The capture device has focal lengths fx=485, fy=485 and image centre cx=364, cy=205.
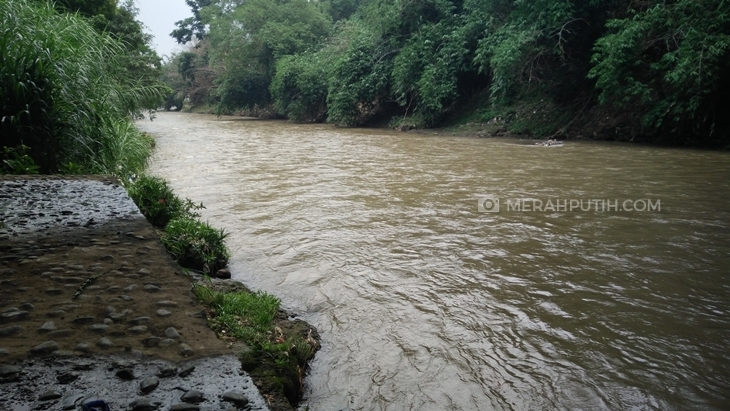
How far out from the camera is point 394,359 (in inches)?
115

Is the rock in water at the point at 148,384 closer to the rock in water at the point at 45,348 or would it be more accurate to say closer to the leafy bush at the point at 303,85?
the rock in water at the point at 45,348

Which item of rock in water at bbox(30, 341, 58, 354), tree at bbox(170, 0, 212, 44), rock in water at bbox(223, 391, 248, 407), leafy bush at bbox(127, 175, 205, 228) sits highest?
tree at bbox(170, 0, 212, 44)

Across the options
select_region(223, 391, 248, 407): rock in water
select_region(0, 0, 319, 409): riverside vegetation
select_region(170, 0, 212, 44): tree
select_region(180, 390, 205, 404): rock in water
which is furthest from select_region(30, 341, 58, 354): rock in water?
select_region(170, 0, 212, 44): tree

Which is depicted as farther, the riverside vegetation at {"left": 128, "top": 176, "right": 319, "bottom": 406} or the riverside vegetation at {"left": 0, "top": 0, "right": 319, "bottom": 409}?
the riverside vegetation at {"left": 0, "top": 0, "right": 319, "bottom": 409}

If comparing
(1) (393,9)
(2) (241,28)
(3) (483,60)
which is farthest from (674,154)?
(2) (241,28)

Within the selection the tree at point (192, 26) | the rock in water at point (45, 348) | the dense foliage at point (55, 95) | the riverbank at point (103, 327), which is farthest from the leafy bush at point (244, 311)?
the tree at point (192, 26)

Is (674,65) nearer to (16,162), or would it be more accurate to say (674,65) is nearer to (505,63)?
(505,63)

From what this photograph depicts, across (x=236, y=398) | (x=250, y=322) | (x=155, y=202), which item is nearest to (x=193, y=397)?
(x=236, y=398)

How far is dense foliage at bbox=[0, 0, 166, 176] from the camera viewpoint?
445cm

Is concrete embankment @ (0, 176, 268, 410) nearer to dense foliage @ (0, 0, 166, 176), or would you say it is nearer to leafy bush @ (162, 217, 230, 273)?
leafy bush @ (162, 217, 230, 273)

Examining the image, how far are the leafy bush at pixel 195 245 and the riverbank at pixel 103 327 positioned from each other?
889mm

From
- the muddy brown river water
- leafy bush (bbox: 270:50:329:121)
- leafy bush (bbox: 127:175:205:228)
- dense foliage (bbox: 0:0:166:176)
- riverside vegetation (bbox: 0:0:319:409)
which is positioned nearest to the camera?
the muddy brown river water

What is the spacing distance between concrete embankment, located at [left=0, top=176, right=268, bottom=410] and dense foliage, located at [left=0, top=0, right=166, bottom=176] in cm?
172

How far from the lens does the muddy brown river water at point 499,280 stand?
2639 millimetres
